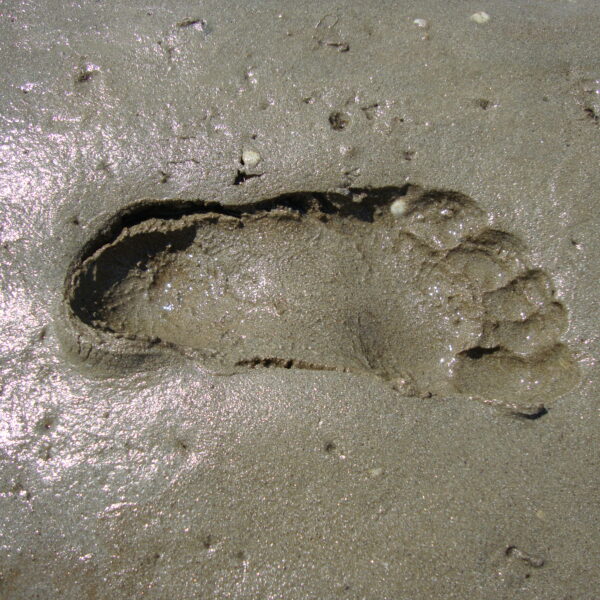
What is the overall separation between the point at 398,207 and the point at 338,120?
1.37 ft

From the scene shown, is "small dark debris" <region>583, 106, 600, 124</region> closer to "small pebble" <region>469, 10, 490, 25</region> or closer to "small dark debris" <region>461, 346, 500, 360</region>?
"small pebble" <region>469, 10, 490, 25</region>

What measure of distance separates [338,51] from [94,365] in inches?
61.1

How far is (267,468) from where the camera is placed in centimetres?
166

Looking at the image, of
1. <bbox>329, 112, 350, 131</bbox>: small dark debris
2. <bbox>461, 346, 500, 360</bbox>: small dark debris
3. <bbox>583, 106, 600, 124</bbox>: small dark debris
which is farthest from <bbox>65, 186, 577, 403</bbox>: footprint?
<bbox>583, 106, 600, 124</bbox>: small dark debris

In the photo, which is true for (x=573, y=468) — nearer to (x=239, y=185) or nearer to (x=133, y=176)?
(x=239, y=185)

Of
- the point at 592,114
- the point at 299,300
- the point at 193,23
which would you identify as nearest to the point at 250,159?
the point at 299,300

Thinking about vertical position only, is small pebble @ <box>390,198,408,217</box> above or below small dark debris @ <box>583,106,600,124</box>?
below

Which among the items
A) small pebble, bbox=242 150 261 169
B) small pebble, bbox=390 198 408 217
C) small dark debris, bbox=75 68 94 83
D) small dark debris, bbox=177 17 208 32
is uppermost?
small dark debris, bbox=177 17 208 32

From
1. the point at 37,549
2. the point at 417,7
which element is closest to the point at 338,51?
the point at 417,7

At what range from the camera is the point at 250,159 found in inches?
76.5

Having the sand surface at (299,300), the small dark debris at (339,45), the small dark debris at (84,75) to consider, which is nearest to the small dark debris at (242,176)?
the sand surface at (299,300)

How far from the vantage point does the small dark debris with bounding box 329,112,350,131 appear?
1984 mm

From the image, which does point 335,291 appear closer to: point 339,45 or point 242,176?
point 242,176

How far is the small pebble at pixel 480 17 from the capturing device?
7.06ft
